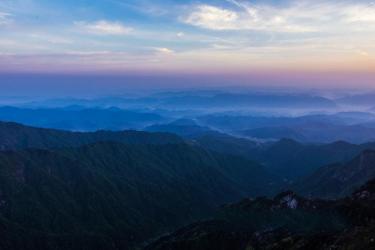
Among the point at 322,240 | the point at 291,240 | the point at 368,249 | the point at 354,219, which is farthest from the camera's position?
the point at 354,219

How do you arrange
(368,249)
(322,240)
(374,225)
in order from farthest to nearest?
1. (322,240)
2. (374,225)
3. (368,249)

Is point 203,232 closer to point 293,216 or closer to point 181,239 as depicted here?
point 181,239

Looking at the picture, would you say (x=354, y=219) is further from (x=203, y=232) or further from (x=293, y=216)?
(x=203, y=232)

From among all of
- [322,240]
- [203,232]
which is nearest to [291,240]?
[322,240]

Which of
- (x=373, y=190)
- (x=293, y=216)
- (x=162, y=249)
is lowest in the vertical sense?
(x=162, y=249)

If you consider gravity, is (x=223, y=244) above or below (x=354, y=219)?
below

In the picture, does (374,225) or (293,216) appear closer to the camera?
(374,225)

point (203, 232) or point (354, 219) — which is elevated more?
point (354, 219)

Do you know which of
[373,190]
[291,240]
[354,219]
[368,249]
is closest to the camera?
[368,249]

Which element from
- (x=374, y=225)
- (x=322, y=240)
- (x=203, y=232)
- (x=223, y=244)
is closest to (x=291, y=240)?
(x=322, y=240)
